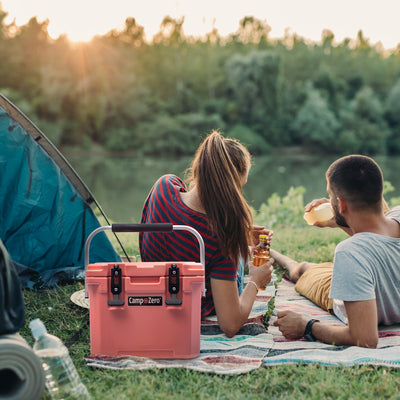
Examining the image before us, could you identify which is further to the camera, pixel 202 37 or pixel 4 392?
pixel 202 37

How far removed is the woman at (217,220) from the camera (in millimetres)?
2395

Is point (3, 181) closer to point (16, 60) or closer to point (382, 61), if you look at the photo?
point (16, 60)

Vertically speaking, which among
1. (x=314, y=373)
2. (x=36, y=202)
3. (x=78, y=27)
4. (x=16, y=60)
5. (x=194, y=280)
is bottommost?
(x=314, y=373)

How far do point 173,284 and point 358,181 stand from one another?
3.35 feet

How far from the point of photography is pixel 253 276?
2.65 meters

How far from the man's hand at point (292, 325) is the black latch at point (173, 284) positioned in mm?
688

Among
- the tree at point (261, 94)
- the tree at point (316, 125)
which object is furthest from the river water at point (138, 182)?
the tree at point (316, 125)

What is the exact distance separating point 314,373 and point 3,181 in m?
2.59

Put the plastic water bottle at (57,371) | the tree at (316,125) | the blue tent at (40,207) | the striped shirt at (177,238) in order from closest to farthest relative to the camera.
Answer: the plastic water bottle at (57,371)
the striped shirt at (177,238)
the blue tent at (40,207)
the tree at (316,125)

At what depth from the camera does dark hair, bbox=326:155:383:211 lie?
2418 mm

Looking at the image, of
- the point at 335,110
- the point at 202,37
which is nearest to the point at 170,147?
the point at 335,110

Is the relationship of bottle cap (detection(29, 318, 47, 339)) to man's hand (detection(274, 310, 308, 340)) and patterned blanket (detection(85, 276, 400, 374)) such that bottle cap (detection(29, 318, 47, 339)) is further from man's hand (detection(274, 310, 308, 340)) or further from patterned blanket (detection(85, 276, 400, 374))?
man's hand (detection(274, 310, 308, 340))

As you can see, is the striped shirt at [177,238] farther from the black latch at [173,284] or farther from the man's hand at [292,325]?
the man's hand at [292,325]

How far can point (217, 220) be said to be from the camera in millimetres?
2385
